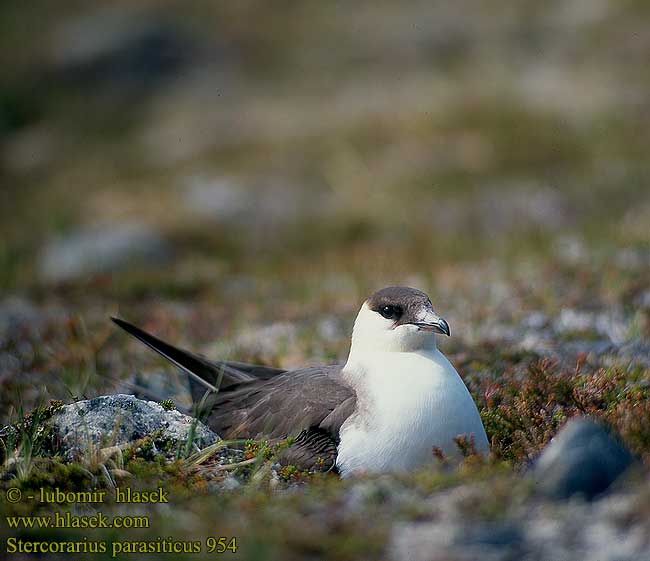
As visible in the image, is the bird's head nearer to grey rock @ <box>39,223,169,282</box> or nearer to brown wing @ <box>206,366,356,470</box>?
brown wing @ <box>206,366,356,470</box>

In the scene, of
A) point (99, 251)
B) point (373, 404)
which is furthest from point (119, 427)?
point (99, 251)

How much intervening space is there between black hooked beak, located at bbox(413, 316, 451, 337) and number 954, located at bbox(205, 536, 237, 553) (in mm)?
1549

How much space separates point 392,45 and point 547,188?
30.2 ft

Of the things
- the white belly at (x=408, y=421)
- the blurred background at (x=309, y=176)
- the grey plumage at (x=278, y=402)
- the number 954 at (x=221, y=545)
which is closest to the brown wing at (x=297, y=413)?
the grey plumage at (x=278, y=402)

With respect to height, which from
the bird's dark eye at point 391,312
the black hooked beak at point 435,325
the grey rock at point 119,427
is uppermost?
the bird's dark eye at point 391,312

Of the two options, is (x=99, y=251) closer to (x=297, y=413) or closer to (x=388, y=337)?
(x=297, y=413)

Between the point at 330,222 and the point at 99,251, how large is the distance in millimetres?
3583

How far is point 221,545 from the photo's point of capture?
3.17m

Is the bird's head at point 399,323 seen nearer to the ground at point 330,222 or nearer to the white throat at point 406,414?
the white throat at point 406,414

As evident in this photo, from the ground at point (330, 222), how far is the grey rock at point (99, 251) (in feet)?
0.17

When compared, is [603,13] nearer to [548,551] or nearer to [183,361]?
[183,361]

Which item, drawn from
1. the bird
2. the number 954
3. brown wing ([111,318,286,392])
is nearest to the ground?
the number 954

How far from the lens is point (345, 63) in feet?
68.8

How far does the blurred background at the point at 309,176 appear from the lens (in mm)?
7602
